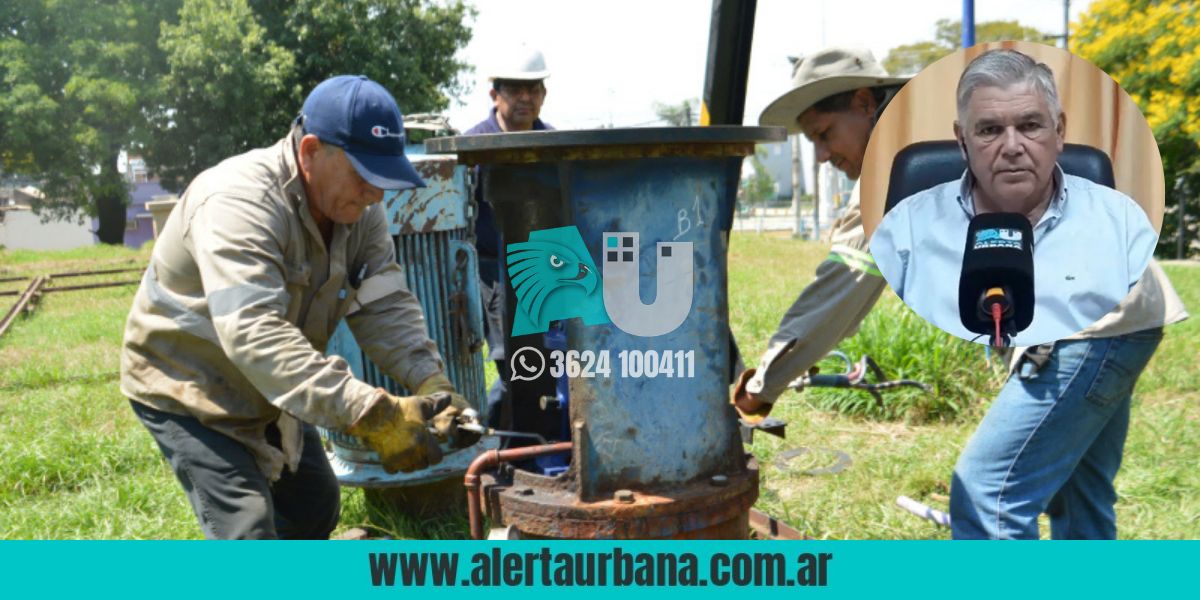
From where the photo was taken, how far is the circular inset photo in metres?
1.86

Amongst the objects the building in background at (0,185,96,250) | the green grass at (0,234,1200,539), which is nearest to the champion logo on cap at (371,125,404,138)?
the green grass at (0,234,1200,539)

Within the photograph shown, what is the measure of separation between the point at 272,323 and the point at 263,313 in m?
0.03

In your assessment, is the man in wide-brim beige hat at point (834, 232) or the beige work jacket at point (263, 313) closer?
the beige work jacket at point (263, 313)

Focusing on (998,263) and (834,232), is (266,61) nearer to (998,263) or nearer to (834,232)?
(834,232)

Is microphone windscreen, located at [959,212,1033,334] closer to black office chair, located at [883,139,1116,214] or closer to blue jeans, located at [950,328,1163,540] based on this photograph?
black office chair, located at [883,139,1116,214]

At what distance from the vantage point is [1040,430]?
2.33 meters

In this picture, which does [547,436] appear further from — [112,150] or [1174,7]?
[112,150]

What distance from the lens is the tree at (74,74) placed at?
58.9ft

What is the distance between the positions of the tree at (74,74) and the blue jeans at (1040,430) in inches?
717

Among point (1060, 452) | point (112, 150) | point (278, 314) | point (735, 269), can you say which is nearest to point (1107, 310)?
point (1060, 452)

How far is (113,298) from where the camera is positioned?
11.7m

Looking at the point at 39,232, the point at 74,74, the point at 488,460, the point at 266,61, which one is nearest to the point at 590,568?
the point at 488,460

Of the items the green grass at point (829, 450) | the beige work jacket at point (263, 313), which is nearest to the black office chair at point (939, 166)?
the beige work jacket at point (263, 313)

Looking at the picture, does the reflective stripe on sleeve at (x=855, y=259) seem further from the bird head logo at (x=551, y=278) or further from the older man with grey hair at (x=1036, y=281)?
the bird head logo at (x=551, y=278)
